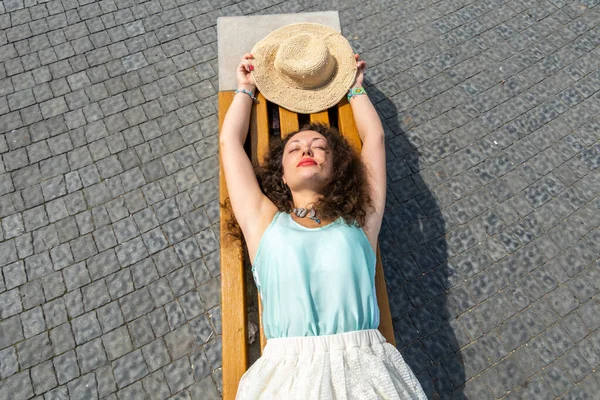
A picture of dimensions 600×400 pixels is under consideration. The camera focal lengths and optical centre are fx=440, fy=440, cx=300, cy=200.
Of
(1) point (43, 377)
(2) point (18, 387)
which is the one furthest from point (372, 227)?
(2) point (18, 387)

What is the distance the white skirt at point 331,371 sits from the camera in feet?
6.26

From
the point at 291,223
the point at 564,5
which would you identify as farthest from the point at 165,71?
the point at 564,5

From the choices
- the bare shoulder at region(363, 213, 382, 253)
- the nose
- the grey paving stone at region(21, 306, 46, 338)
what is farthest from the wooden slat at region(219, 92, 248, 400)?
the grey paving stone at region(21, 306, 46, 338)

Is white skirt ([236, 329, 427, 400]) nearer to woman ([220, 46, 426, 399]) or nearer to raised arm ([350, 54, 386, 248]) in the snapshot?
woman ([220, 46, 426, 399])

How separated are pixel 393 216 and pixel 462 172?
713mm

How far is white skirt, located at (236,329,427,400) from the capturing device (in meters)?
1.91

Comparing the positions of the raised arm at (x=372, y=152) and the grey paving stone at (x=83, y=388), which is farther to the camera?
the grey paving stone at (x=83, y=388)

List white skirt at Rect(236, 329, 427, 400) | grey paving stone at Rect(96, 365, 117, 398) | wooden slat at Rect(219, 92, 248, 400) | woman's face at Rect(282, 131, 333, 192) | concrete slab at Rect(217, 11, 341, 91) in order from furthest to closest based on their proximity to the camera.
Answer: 1. concrete slab at Rect(217, 11, 341, 91)
2. grey paving stone at Rect(96, 365, 117, 398)
3. woman's face at Rect(282, 131, 333, 192)
4. wooden slat at Rect(219, 92, 248, 400)
5. white skirt at Rect(236, 329, 427, 400)

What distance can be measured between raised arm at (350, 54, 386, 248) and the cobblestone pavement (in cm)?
76

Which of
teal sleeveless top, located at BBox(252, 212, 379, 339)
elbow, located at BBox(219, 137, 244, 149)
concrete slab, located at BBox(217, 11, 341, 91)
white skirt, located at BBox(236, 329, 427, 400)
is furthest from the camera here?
concrete slab, located at BBox(217, 11, 341, 91)

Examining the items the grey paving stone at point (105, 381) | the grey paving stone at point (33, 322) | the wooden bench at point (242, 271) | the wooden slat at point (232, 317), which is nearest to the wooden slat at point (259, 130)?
the wooden bench at point (242, 271)

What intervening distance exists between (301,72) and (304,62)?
0.23 ft

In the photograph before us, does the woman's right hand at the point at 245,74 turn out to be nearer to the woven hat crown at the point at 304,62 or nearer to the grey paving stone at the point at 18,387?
the woven hat crown at the point at 304,62

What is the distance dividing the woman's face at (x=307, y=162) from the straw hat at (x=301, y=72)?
39 cm
